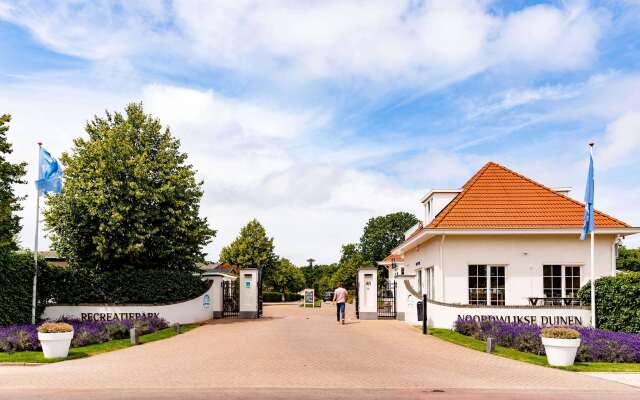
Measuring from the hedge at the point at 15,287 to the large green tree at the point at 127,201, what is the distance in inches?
115

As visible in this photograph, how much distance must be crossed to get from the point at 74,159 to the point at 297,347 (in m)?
14.4

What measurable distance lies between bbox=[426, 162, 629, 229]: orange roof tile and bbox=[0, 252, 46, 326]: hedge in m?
14.9

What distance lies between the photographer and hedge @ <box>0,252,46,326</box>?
21.2 m

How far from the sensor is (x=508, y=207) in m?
25.3

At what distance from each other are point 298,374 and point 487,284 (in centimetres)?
1354

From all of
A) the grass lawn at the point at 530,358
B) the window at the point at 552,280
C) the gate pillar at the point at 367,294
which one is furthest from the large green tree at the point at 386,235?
the grass lawn at the point at 530,358

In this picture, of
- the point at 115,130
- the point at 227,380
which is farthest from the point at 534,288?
the point at 115,130

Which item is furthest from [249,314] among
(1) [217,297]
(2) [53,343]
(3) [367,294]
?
(2) [53,343]

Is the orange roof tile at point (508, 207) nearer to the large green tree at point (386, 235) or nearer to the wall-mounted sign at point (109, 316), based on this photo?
the wall-mounted sign at point (109, 316)

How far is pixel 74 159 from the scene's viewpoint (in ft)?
87.3

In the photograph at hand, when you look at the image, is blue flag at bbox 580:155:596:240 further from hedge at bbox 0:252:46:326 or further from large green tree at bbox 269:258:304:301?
large green tree at bbox 269:258:304:301

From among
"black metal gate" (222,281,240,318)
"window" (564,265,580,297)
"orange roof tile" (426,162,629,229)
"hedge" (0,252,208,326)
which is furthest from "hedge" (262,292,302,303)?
"window" (564,265,580,297)

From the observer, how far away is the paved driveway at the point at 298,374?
35.1 ft

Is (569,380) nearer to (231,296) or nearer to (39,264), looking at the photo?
(39,264)
